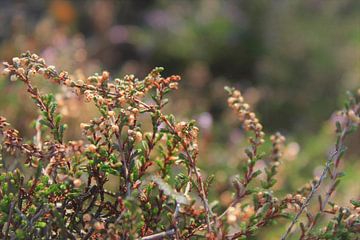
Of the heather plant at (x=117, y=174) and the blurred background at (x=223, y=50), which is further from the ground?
the blurred background at (x=223, y=50)

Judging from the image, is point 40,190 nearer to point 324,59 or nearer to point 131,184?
point 131,184

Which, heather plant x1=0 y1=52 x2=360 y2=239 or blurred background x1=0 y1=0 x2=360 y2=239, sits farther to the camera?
blurred background x1=0 y1=0 x2=360 y2=239

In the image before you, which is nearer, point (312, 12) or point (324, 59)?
point (324, 59)

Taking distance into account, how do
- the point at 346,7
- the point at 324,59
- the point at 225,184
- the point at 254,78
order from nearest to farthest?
1. the point at 225,184
2. the point at 324,59
3. the point at 254,78
4. the point at 346,7

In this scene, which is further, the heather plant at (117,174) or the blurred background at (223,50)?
the blurred background at (223,50)

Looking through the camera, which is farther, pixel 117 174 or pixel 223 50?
pixel 223 50

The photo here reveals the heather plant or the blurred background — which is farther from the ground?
the blurred background

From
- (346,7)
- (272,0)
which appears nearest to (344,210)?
(272,0)

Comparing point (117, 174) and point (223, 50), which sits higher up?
point (223, 50)
